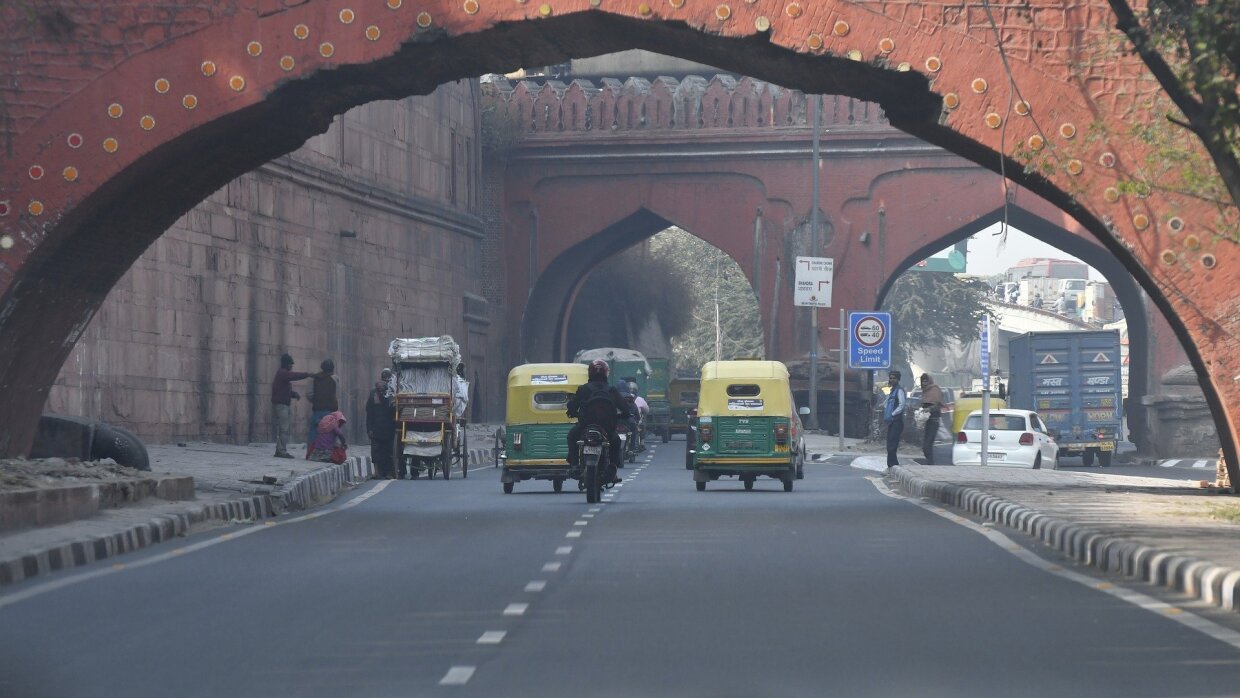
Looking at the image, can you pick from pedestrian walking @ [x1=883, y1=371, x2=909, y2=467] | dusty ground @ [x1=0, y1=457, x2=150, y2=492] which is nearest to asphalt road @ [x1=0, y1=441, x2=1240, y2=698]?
dusty ground @ [x1=0, y1=457, x2=150, y2=492]

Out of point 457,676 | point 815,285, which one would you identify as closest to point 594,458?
point 457,676

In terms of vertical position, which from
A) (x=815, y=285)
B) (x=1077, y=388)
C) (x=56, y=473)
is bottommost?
(x=56, y=473)

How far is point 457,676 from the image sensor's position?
7262mm

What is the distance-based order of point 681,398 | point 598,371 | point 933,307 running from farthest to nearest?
point 933,307
point 681,398
point 598,371

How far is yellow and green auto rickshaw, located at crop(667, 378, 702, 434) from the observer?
49844 mm

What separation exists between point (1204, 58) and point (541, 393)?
11660mm

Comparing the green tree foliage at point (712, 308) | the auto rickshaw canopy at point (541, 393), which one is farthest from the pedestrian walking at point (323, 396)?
the green tree foliage at point (712, 308)

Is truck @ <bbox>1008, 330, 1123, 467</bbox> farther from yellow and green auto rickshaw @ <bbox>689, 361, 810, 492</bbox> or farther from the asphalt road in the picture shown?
the asphalt road

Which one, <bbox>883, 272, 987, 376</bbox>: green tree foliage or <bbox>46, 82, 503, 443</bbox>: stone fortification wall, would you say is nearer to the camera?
<bbox>46, 82, 503, 443</bbox>: stone fortification wall

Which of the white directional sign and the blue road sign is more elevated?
the white directional sign

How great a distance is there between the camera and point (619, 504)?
19.0 metres

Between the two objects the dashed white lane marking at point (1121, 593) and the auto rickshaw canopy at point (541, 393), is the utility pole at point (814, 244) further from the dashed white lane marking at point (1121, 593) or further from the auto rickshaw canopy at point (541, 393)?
the dashed white lane marking at point (1121, 593)

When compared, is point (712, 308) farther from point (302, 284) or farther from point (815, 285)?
point (302, 284)

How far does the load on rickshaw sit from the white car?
853cm
